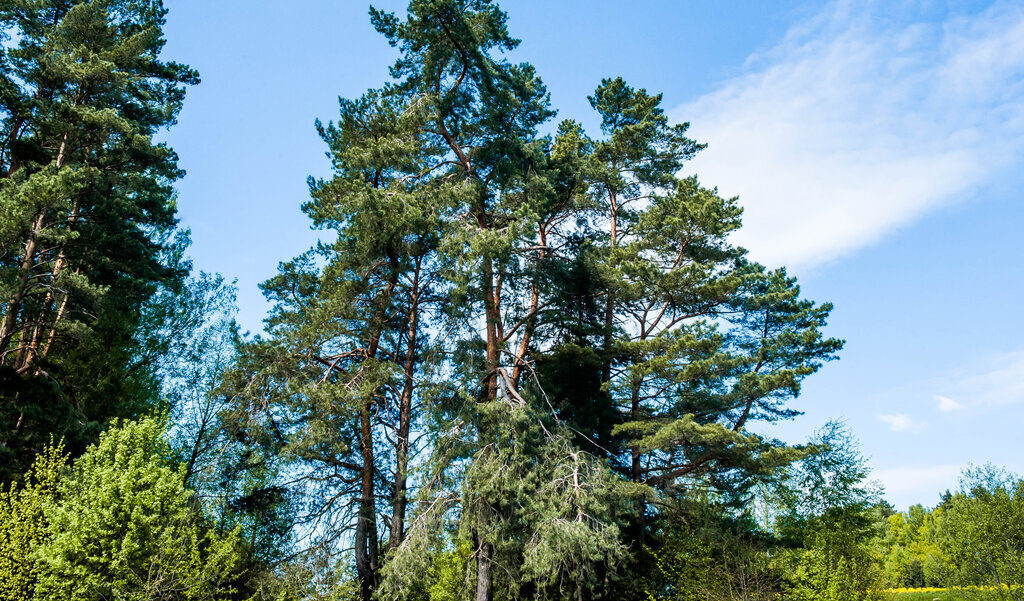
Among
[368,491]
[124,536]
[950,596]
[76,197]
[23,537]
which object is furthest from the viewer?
[950,596]

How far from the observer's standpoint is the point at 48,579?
31.9 ft

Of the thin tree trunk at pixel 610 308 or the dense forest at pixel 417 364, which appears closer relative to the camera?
the dense forest at pixel 417 364

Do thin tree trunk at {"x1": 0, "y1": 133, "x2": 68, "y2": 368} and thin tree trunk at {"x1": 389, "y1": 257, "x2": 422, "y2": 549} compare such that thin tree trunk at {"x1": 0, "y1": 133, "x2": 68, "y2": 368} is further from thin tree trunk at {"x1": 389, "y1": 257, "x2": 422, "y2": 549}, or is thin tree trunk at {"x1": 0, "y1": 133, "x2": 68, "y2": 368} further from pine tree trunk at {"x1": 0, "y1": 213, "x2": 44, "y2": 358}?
thin tree trunk at {"x1": 389, "y1": 257, "x2": 422, "y2": 549}

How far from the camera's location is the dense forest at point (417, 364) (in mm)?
13297

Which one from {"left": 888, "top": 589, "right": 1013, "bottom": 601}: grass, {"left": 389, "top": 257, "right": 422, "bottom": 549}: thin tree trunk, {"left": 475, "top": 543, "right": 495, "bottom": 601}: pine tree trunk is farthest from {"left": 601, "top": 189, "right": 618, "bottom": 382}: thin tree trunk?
{"left": 888, "top": 589, "right": 1013, "bottom": 601}: grass

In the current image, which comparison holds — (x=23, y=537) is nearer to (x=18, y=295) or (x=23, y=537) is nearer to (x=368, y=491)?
(x=18, y=295)

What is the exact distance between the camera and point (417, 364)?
16.9 metres

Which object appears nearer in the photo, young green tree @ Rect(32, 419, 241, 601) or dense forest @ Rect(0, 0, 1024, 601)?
young green tree @ Rect(32, 419, 241, 601)

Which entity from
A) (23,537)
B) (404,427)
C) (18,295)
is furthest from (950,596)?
(18,295)

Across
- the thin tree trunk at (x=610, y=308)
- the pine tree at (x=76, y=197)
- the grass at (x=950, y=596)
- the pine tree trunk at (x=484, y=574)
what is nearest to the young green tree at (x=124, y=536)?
the pine tree at (x=76, y=197)

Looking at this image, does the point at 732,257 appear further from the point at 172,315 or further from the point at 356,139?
the point at 172,315

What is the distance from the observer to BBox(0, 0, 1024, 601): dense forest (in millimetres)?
13297

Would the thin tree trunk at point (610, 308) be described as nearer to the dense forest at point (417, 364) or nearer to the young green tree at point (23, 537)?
the dense forest at point (417, 364)

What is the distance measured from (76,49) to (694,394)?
19.3 m
